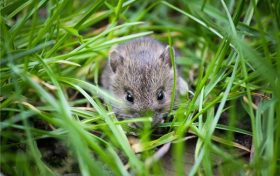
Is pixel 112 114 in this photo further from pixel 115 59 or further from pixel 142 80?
pixel 115 59

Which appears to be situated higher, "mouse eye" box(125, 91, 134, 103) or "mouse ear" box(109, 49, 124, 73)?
"mouse ear" box(109, 49, 124, 73)

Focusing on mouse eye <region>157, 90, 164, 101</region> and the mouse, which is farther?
mouse eye <region>157, 90, 164, 101</region>

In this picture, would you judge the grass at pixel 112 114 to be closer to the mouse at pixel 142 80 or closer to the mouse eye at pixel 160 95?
the mouse at pixel 142 80

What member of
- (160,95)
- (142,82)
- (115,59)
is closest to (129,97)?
(142,82)

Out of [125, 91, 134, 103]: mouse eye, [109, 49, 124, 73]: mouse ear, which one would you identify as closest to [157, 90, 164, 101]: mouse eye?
[125, 91, 134, 103]: mouse eye

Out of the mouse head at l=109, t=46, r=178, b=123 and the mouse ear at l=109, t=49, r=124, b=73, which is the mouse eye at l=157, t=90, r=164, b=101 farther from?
the mouse ear at l=109, t=49, r=124, b=73

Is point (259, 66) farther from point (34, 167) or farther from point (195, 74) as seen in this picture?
point (195, 74)

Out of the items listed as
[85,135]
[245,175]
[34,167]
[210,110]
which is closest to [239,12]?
[210,110]
